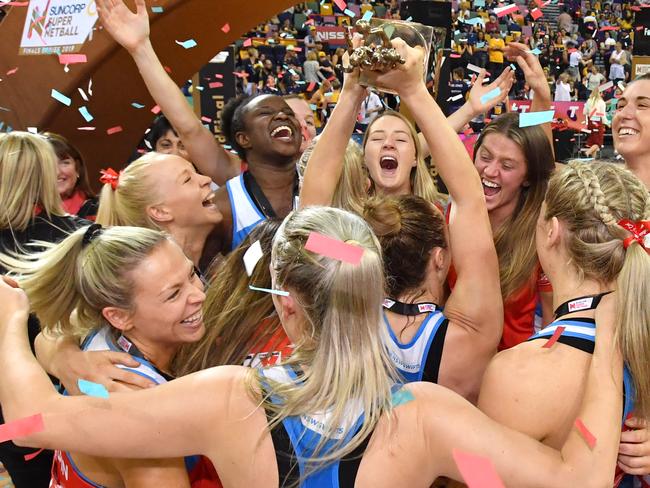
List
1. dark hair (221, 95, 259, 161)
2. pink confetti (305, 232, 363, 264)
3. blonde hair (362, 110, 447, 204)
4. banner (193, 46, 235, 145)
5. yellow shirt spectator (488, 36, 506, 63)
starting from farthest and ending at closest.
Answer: yellow shirt spectator (488, 36, 506, 63)
banner (193, 46, 235, 145)
dark hair (221, 95, 259, 161)
blonde hair (362, 110, 447, 204)
pink confetti (305, 232, 363, 264)

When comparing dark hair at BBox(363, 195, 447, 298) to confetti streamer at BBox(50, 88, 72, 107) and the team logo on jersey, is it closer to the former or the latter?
the team logo on jersey

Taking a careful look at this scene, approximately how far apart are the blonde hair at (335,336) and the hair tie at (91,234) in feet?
2.01

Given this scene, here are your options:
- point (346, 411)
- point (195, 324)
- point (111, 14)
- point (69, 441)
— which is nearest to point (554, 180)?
point (346, 411)

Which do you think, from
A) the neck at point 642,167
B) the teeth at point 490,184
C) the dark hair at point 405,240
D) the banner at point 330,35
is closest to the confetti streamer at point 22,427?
the dark hair at point 405,240

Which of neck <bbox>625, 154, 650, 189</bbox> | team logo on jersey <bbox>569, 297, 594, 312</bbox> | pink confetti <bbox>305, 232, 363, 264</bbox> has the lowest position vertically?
team logo on jersey <bbox>569, 297, 594, 312</bbox>

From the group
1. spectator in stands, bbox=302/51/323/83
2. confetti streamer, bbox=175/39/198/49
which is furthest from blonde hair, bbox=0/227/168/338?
spectator in stands, bbox=302/51/323/83

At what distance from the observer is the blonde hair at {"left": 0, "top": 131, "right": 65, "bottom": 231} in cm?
267

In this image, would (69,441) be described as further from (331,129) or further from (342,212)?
(331,129)

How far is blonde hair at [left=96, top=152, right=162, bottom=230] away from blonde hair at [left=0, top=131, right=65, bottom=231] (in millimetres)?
260

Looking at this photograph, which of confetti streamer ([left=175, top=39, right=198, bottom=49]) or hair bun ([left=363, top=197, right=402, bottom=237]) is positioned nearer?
hair bun ([left=363, top=197, right=402, bottom=237])

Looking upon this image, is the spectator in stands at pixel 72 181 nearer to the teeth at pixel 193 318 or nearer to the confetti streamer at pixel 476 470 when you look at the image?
the teeth at pixel 193 318

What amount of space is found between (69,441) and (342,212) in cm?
68

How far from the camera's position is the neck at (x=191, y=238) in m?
2.64

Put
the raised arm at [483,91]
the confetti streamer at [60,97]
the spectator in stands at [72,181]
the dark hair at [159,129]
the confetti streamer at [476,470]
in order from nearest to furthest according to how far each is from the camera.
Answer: the confetti streamer at [476,470] < the raised arm at [483,91] < the spectator in stands at [72,181] < the dark hair at [159,129] < the confetti streamer at [60,97]
